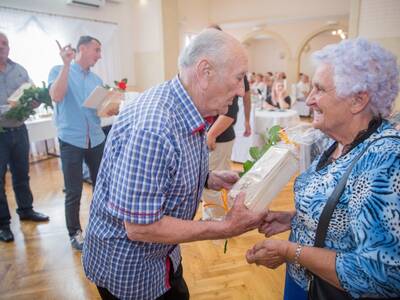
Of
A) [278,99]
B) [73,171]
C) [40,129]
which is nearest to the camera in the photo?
[73,171]

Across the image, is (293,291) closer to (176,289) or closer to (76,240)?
(176,289)

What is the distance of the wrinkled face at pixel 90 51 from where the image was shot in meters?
2.45

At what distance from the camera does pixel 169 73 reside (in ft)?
22.2

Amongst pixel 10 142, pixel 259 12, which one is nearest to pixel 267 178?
pixel 10 142

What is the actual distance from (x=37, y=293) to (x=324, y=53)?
7.74 ft

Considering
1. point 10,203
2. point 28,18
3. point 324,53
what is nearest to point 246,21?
point 28,18

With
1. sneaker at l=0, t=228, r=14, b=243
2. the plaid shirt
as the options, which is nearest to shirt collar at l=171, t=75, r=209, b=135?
the plaid shirt

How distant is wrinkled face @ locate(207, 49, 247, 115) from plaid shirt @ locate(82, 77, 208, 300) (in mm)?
89

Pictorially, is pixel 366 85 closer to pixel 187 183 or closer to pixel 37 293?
pixel 187 183

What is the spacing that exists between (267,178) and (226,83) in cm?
38

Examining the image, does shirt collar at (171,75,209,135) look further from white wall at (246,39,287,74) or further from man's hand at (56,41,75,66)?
white wall at (246,39,287,74)

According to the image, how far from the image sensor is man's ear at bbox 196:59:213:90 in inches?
36.7

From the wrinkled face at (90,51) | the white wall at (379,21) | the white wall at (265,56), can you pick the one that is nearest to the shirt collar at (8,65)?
the wrinkled face at (90,51)

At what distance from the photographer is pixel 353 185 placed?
88 centimetres
